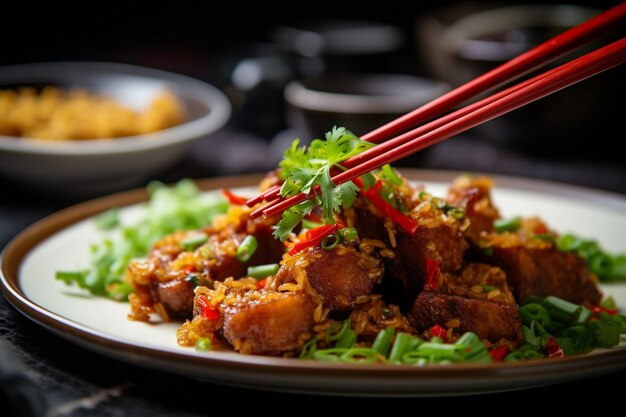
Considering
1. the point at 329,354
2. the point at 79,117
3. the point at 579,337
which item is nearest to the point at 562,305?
the point at 579,337

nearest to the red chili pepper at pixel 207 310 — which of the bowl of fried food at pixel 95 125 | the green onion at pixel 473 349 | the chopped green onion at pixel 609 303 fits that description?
the green onion at pixel 473 349

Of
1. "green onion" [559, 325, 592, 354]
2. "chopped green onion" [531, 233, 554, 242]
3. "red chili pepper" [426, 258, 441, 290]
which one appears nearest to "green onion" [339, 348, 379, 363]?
"red chili pepper" [426, 258, 441, 290]

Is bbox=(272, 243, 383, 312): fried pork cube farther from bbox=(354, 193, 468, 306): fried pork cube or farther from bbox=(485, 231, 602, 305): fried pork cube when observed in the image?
bbox=(485, 231, 602, 305): fried pork cube

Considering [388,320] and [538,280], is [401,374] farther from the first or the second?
[538,280]

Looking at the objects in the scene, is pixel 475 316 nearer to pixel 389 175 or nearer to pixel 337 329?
pixel 337 329

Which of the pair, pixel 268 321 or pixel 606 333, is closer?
pixel 268 321

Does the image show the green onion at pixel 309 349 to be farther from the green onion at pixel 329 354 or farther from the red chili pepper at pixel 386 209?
the red chili pepper at pixel 386 209
